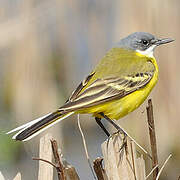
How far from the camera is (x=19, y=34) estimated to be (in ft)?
18.8

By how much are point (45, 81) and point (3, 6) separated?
1.00m

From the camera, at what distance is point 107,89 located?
405cm

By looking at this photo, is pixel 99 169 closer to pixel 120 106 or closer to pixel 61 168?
pixel 61 168

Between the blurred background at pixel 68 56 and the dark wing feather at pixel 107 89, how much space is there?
4.21 feet

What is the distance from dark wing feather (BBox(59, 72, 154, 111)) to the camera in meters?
3.84

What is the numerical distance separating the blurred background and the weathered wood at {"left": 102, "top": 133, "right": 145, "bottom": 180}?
2370 mm

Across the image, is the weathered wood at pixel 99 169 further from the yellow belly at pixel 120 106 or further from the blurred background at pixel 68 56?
the blurred background at pixel 68 56

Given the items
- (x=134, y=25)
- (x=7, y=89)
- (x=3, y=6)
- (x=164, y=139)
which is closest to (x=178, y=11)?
(x=134, y=25)

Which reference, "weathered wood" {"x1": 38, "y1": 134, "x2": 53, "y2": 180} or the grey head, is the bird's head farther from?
"weathered wood" {"x1": 38, "y1": 134, "x2": 53, "y2": 180}

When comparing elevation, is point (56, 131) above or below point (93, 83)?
below

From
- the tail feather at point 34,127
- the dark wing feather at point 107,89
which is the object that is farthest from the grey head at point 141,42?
the tail feather at point 34,127

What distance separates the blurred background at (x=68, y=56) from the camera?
18.0 ft

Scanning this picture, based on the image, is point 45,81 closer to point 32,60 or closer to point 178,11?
point 32,60

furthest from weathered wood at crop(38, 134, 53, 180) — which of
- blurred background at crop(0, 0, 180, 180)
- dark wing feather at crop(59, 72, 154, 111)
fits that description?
blurred background at crop(0, 0, 180, 180)
